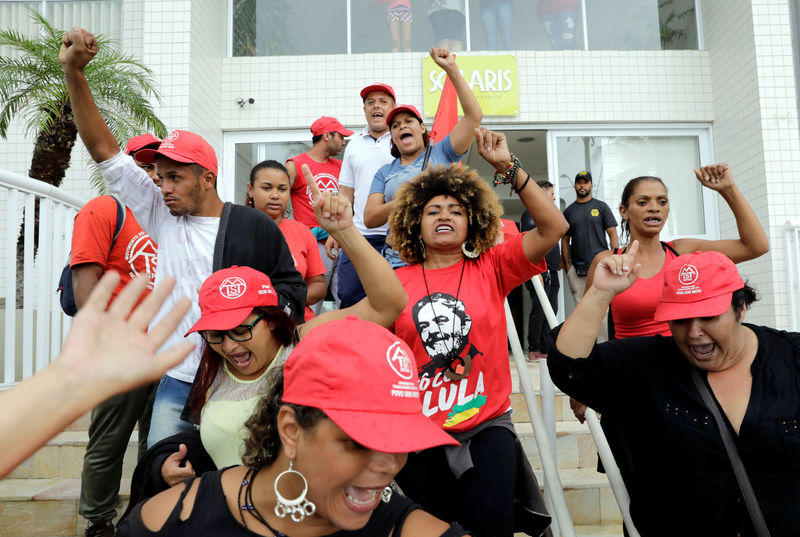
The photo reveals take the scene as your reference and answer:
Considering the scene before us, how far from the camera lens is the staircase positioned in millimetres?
3439

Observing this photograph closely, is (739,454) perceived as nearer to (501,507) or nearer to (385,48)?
(501,507)

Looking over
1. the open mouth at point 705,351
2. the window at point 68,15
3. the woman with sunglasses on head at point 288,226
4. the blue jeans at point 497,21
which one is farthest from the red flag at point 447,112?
the window at point 68,15

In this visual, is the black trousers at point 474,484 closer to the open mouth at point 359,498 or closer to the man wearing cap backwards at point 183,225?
the man wearing cap backwards at point 183,225

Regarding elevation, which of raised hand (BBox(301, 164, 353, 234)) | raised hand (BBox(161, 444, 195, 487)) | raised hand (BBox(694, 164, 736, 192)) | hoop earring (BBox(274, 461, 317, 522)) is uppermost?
raised hand (BBox(694, 164, 736, 192))

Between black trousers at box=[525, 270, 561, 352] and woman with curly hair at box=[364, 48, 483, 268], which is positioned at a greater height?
woman with curly hair at box=[364, 48, 483, 268]

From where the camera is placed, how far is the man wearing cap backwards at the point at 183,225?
2660mm

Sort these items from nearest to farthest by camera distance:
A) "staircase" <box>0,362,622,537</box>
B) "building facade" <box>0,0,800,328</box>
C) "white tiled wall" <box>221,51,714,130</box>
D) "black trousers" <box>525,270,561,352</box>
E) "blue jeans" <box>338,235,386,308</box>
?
1. "staircase" <box>0,362,622,537</box>
2. "blue jeans" <box>338,235,386,308</box>
3. "black trousers" <box>525,270,561,352</box>
4. "building facade" <box>0,0,800,328</box>
5. "white tiled wall" <box>221,51,714,130</box>

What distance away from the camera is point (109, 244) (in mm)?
3312

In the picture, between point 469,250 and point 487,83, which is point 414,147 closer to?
point 469,250

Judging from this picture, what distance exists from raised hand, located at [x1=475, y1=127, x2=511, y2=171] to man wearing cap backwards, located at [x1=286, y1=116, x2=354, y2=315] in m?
2.27

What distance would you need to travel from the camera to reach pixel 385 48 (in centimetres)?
872

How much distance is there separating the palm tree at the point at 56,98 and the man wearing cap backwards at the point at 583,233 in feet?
15.3

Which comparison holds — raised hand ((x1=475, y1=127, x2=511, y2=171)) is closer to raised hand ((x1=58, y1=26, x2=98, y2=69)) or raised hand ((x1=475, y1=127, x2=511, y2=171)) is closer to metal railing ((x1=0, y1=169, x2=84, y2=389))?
raised hand ((x1=58, y1=26, x2=98, y2=69))

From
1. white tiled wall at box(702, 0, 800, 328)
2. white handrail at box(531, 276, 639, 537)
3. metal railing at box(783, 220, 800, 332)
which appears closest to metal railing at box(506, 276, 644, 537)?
white handrail at box(531, 276, 639, 537)
